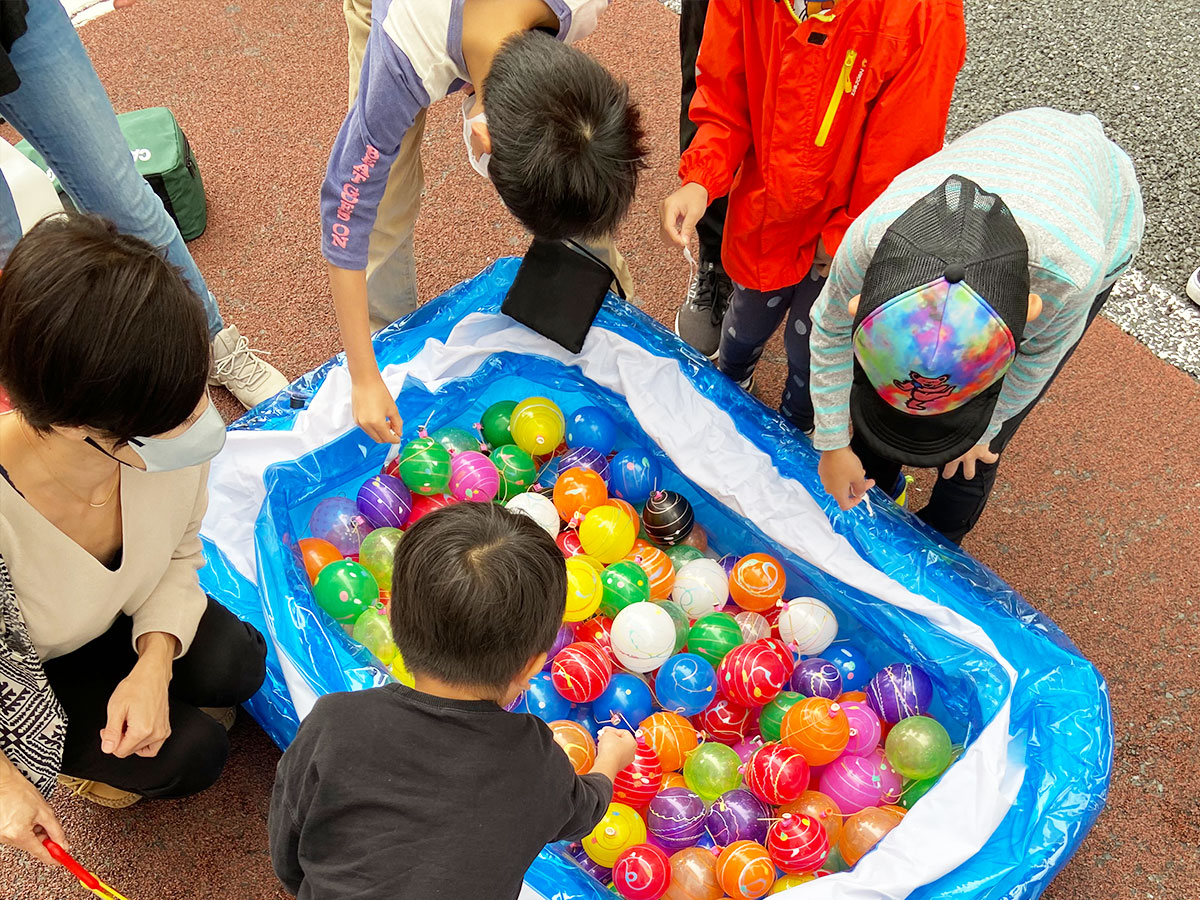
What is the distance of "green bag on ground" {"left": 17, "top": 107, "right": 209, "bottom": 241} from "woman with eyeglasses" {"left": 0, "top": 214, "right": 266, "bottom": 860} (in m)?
1.18

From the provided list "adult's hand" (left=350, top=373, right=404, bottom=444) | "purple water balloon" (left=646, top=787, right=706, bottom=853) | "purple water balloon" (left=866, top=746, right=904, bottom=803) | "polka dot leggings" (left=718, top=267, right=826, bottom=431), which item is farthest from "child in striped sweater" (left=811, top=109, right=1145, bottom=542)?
"adult's hand" (left=350, top=373, right=404, bottom=444)

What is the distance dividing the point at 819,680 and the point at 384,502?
0.82 metres

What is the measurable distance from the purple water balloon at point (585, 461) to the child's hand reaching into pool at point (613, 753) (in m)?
0.64

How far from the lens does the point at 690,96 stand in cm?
200

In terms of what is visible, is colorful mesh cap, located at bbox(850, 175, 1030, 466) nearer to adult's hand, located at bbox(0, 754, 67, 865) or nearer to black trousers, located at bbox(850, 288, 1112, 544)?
black trousers, located at bbox(850, 288, 1112, 544)

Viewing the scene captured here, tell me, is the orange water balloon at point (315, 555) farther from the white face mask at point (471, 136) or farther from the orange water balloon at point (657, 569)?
the white face mask at point (471, 136)

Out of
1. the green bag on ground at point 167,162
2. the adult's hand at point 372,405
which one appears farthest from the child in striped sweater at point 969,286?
the green bag on ground at point 167,162

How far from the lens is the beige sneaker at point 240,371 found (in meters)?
2.09

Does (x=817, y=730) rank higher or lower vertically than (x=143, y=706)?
lower

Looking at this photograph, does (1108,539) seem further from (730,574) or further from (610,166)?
(610,166)

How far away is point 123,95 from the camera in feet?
9.03

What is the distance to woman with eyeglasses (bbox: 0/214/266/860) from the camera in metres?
0.99

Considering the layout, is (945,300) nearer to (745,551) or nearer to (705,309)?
(745,551)

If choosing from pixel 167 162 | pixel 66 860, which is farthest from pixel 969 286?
pixel 167 162
